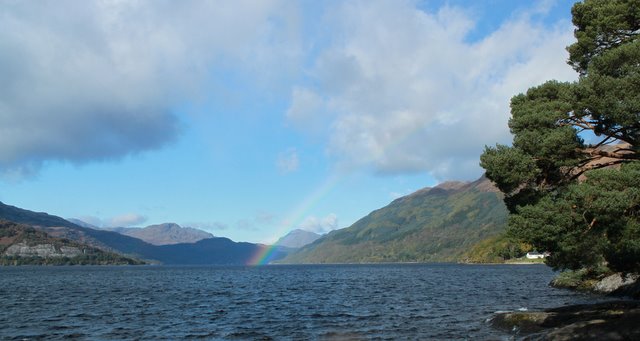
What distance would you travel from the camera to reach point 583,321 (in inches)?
1001

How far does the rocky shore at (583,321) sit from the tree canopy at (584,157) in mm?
3237

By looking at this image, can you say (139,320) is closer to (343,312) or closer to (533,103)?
(343,312)

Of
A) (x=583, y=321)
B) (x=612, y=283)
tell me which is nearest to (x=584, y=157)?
(x=583, y=321)

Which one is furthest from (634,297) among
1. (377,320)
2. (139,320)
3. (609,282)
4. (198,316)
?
(139,320)

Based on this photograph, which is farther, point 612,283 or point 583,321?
point 612,283

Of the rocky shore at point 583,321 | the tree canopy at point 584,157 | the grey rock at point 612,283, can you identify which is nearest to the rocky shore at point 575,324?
the rocky shore at point 583,321

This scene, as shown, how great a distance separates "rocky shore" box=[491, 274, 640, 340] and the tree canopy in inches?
127

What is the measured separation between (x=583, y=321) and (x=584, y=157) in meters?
9.54

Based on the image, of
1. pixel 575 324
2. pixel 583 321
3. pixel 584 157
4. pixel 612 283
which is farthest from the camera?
pixel 612 283

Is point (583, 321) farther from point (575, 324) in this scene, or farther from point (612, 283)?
point (612, 283)

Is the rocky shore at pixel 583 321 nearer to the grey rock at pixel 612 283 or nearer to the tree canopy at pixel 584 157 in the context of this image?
the grey rock at pixel 612 283

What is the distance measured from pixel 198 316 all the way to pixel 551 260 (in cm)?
3257

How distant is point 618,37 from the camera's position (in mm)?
29828

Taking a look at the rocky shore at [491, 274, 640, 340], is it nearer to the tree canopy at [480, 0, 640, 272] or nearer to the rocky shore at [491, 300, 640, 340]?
the rocky shore at [491, 300, 640, 340]
